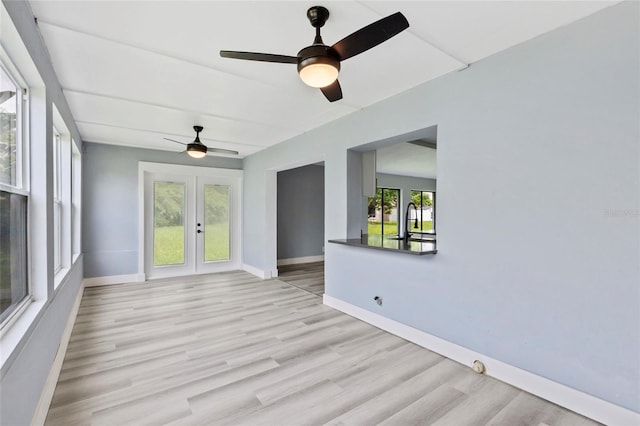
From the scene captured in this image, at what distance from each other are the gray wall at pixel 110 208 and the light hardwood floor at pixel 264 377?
5.89 feet

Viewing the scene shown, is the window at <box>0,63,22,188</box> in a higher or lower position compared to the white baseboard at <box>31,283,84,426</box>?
higher

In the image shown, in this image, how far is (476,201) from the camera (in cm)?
250

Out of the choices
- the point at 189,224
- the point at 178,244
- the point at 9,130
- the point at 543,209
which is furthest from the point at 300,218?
the point at 9,130

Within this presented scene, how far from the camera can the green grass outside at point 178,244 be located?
5828 millimetres

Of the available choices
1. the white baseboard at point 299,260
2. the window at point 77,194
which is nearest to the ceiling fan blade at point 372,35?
the window at point 77,194

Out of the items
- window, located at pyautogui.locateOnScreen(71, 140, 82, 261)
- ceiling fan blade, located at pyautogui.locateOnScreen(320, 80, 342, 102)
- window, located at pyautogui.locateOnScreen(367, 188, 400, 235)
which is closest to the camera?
ceiling fan blade, located at pyautogui.locateOnScreen(320, 80, 342, 102)

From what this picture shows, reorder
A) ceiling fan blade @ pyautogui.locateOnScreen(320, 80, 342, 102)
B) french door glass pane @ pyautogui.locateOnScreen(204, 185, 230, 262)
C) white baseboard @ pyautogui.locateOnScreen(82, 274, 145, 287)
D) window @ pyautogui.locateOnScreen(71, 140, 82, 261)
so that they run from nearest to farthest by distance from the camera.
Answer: ceiling fan blade @ pyautogui.locateOnScreen(320, 80, 342, 102), window @ pyautogui.locateOnScreen(71, 140, 82, 261), white baseboard @ pyautogui.locateOnScreen(82, 274, 145, 287), french door glass pane @ pyautogui.locateOnScreen(204, 185, 230, 262)

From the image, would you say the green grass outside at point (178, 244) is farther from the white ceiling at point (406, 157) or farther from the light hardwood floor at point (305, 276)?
the white ceiling at point (406, 157)

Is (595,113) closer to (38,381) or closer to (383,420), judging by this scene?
(383,420)

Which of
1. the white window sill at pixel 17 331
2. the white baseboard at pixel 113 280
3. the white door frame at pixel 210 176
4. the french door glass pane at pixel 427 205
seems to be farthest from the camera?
the french door glass pane at pixel 427 205

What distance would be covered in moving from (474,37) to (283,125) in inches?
105

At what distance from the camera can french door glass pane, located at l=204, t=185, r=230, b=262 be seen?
628 centimetres

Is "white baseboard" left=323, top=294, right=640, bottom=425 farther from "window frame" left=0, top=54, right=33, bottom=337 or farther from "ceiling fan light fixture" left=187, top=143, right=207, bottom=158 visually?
"ceiling fan light fixture" left=187, top=143, right=207, bottom=158

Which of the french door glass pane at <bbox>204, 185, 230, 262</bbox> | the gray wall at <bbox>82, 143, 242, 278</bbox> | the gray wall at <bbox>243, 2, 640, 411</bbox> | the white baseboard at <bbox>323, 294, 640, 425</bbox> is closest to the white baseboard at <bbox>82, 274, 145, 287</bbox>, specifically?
the gray wall at <bbox>82, 143, 242, 278</bbox>
